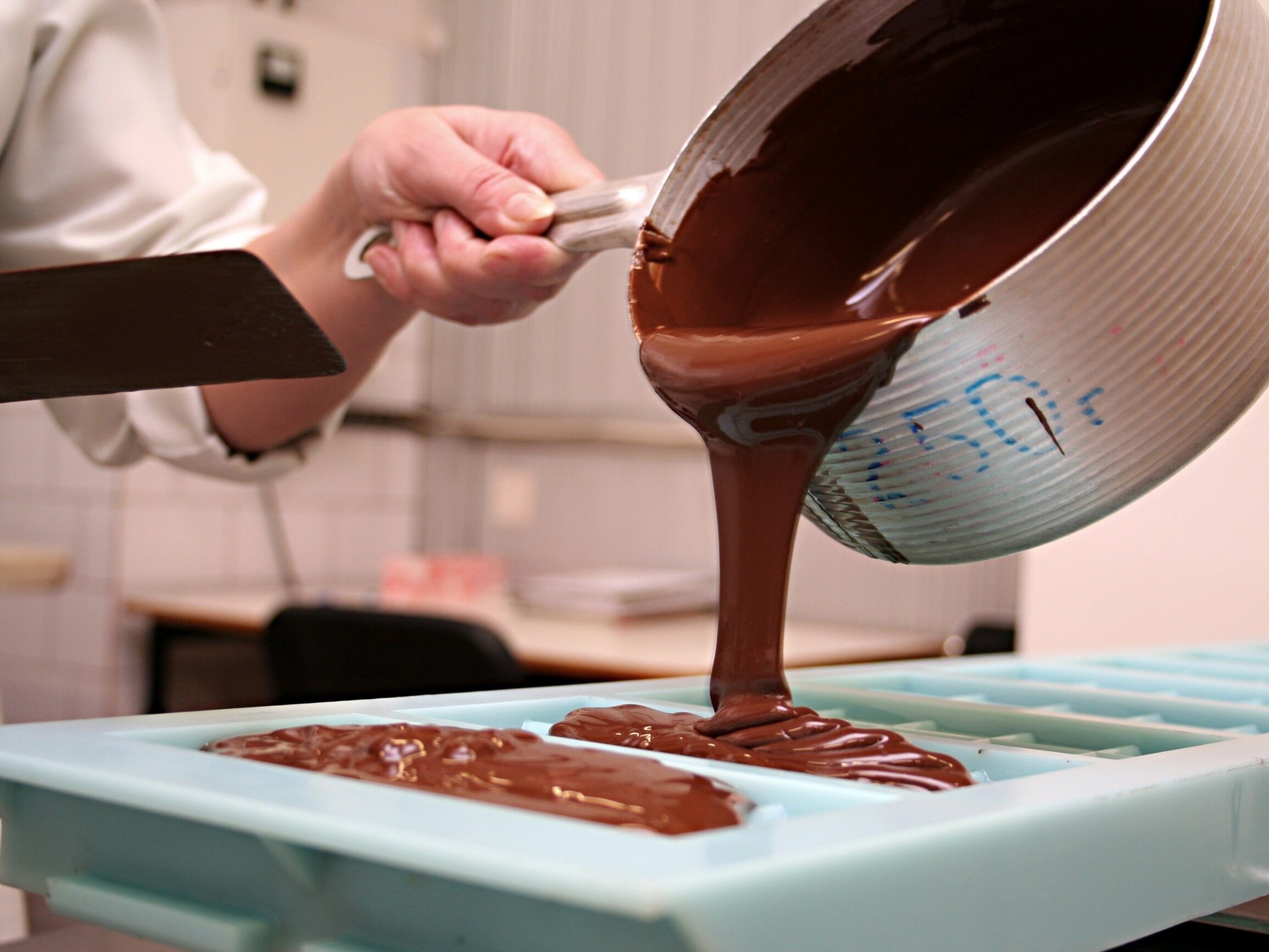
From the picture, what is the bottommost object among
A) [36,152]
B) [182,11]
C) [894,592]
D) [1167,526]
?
[894,592]

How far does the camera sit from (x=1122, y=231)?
0.62 m

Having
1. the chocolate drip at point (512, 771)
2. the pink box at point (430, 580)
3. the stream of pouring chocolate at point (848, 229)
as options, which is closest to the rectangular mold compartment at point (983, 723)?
the stream of pouring chocolate at point (848, 229)

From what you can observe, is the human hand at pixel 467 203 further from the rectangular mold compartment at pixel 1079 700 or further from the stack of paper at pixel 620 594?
the stack of paper at pixel 620 594

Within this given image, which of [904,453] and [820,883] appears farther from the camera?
[904,453]

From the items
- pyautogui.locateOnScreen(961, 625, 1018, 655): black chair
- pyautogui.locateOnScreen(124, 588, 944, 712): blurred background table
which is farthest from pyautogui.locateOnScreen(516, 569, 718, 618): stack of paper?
pyautogui.locateOnScreen(961, 625, 1018, 655): black chair

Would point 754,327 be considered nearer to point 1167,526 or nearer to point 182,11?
point 1167,526

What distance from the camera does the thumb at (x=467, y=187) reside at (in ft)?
3.14

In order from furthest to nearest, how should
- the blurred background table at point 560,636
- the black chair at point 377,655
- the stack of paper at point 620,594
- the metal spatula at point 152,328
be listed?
1. the stack of paper at point 620,594
2. the blurred background table at point 560,636
3. the black chair at point 377,655
4. the metal spatula at point 152,328

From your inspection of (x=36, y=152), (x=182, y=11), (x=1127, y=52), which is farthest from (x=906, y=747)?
(x=182, y=11)

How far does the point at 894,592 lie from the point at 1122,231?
2.15 meters

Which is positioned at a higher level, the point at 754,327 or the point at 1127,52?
the point at 1127,52

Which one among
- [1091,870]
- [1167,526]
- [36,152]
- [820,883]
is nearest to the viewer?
[820,883]

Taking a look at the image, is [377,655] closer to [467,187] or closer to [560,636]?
[560,636]

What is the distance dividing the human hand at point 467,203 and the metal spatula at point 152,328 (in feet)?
1.28
